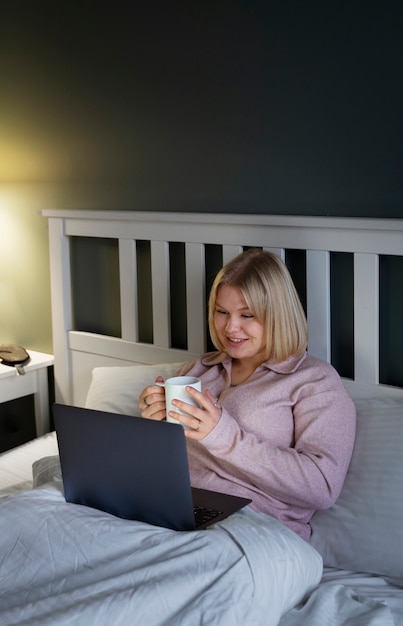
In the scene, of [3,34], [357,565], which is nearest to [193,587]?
[357,565]

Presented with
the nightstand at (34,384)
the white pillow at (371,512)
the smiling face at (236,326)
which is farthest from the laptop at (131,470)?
the nightstand at (34,384)

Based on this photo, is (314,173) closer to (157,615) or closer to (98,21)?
(98,21)

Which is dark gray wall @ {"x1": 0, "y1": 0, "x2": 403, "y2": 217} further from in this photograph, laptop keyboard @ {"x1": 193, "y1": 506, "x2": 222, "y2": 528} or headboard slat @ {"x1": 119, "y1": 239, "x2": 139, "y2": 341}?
laptop keyboard @ {"x1": 193, "y1": 506, "x2": 222, "y2": 528}

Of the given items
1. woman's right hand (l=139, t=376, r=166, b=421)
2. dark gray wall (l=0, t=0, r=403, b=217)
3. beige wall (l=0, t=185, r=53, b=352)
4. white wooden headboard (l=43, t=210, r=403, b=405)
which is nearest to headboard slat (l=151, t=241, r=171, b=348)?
white wooden headboard (l=43, t=210, r=403, b=405)

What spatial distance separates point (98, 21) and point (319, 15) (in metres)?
0.77

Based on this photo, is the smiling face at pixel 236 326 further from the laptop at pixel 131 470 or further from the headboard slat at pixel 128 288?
the headboard slat at pixel 128 288

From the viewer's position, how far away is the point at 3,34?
2.65 meters

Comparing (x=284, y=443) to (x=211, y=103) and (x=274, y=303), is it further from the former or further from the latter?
(x=211, y=103)

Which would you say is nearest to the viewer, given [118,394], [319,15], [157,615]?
[157,615]

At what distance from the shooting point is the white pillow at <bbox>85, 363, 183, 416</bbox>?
2109 millimetres

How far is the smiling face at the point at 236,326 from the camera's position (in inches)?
69.6

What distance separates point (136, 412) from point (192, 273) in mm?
400

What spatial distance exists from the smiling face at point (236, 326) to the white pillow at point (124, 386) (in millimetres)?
345

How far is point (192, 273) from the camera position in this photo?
222 centimetres
